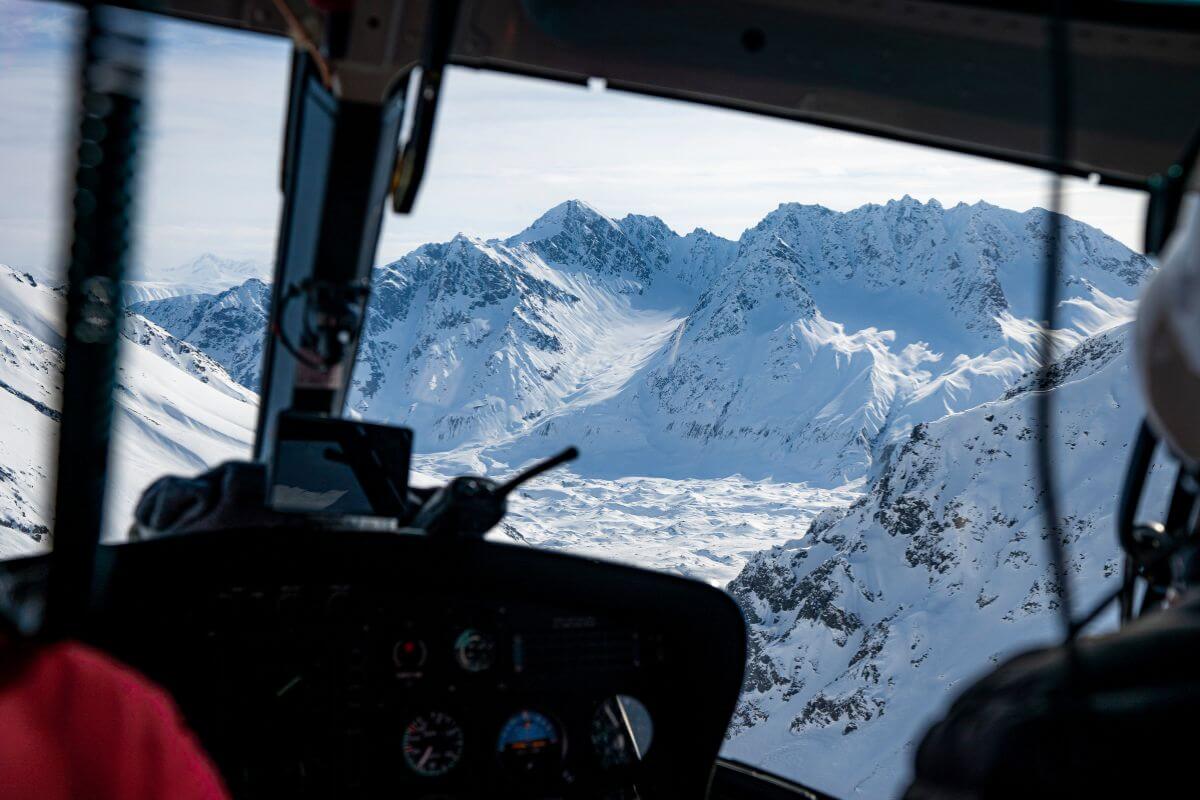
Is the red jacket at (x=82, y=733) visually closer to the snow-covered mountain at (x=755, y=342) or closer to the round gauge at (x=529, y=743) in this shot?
the round gauge at (x=529, y=743)

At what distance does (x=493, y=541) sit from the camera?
1.95 metres

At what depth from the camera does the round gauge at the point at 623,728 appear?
2.08m

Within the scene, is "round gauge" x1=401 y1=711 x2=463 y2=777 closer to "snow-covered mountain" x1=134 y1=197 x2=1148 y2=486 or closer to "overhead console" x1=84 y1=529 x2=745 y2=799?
"overhead console" x1=84 y1=529 x2=745 y2=799

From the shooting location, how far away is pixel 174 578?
5.69 feet

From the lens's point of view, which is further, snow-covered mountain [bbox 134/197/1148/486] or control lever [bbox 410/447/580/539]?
snow-covered mountain [bbox 134/197/1148/486]

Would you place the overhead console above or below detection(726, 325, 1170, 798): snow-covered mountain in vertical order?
above

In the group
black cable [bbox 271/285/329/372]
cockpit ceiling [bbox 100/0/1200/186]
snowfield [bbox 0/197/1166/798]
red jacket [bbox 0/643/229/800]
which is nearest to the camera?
red jacket [bbox 0/643/229/800]

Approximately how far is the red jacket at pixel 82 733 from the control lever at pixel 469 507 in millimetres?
1319

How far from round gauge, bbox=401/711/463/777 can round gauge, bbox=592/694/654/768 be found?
314 mm

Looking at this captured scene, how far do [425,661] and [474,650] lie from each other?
0.10 m

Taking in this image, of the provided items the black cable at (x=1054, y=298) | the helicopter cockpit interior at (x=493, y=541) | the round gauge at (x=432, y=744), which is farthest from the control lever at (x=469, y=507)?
the black cable at (x=1054, y=298)

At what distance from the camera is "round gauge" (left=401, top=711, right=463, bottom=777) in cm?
191

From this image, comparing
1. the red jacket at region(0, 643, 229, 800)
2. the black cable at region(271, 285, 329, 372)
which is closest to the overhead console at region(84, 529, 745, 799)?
the black cable at region(271, 285, 329, 372)

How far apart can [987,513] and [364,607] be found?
62.2 meters
